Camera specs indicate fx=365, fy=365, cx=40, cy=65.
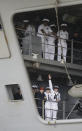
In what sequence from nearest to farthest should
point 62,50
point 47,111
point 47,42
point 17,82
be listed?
point 17,82, point 47,111, point 47,42, point 62,50

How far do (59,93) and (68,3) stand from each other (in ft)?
6.07

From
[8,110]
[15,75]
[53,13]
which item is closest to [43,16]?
[53,13]

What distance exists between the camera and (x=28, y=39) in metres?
6.99

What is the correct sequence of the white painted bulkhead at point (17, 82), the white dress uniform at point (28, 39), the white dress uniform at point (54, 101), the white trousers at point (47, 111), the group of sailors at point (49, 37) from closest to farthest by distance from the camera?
the white painted bulkhead at point (17, 82), the white trousers at point (47, 111), the white dress uniform at point (54, 101), the white dress uniform at point (28, 39), the group of sailors at point (49, 37)

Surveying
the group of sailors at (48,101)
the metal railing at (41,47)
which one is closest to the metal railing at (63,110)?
the group of sailors at (48,101)

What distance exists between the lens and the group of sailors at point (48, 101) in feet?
21.2

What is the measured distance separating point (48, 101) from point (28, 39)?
1243 millimetres

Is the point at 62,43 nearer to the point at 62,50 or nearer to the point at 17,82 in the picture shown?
the point at 62,50

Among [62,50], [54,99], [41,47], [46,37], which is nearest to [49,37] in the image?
[46,37]

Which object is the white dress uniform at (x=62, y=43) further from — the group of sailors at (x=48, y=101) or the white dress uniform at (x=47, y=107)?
the white dress uniform at (x=47, y=107)

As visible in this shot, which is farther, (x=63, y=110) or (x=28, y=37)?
(x=28, y=37)

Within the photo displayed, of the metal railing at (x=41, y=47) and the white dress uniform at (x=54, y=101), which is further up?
the metal railing at (x=41, y=47)

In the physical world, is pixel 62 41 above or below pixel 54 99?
above

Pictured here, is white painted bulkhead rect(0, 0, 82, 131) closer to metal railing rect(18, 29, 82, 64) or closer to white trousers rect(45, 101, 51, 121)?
white trousers rect(45, 101, 51, 121)
